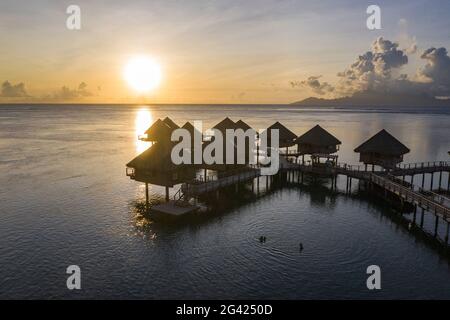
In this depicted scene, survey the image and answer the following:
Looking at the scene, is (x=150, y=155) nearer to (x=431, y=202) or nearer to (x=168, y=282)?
(x=168, y=282)

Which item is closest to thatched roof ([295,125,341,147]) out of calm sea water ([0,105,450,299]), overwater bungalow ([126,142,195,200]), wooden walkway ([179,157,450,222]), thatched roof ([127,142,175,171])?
wooden walkway ([179,157,450,222])

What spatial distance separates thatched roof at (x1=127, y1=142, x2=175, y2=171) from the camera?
3625 cm

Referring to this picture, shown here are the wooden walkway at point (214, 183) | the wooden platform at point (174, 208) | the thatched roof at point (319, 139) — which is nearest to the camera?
the wooden platform at point (174, 208)

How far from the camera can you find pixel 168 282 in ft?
77.5

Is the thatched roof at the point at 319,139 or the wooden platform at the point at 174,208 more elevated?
the thatched roof at the point at 319,139

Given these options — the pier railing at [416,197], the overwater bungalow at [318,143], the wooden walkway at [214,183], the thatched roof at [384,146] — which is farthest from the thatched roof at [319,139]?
the wooden walkway at [214,183]

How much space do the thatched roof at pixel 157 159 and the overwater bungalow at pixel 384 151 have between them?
87.9ft

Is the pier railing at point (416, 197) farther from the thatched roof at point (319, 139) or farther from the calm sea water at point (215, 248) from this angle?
the thatched roof at point (319, 139)

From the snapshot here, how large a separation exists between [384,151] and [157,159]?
29.0 meters

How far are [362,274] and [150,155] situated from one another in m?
23.1

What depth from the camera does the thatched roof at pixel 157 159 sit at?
119ft

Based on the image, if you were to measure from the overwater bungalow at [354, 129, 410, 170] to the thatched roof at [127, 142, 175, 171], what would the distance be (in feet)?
87.9

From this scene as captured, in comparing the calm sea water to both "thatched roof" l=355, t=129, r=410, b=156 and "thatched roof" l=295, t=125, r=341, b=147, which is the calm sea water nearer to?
"thatched roof" l=355, t=129, r=410, b=156
